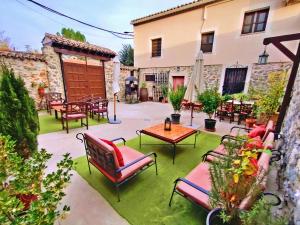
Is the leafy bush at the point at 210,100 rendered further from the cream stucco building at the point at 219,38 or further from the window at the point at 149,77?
the window at the point at 149,77

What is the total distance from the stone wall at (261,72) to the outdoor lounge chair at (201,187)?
698 cm

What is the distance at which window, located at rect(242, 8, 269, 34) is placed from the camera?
262 inches

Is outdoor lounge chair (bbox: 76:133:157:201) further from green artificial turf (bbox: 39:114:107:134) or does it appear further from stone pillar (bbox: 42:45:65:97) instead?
stone pillar (bbox: 42:45:65:97)

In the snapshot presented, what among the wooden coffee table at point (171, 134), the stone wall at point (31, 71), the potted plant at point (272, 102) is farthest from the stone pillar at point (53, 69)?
the potted plant at point (272, 102)

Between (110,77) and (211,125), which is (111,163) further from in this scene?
Result: (110,77)

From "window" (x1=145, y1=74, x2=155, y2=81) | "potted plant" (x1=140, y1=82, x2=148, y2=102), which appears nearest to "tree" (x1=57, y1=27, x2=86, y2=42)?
"window" (x1=145, y1=74, x2=155, y2=81)

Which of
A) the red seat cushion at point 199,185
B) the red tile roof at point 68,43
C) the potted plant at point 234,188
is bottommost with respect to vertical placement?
the red seat cushion at point 199,185

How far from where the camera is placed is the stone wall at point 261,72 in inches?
259

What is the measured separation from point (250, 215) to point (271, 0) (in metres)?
8.99

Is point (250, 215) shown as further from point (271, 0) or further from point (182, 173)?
point (271, 0)

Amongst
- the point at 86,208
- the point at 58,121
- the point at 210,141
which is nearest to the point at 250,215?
the point at 86,208

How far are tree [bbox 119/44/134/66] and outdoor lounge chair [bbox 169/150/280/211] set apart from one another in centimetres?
1582

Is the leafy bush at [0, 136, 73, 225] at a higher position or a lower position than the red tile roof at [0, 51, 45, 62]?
lower

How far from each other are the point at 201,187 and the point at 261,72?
7634 mm
